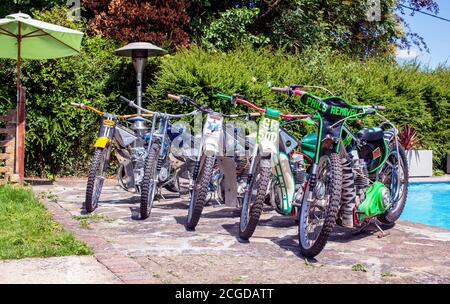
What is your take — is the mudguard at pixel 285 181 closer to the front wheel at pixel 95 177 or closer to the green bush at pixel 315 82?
the front wheel at pixel 95 177

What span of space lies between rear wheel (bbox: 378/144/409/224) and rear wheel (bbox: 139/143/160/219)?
7.22 ft

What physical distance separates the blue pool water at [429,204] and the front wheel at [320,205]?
4.59 m

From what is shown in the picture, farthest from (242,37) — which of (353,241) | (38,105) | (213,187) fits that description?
(353,241)

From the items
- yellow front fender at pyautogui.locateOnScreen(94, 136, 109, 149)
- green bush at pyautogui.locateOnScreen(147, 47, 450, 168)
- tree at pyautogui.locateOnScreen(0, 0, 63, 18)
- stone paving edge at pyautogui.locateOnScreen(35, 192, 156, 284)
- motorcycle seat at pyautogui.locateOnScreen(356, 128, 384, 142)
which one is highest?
tree at pyautogui.locateOnScreen(0, 0, 63, 18)

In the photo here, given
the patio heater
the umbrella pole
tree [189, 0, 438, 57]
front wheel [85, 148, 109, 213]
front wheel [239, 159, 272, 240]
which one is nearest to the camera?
front wheel [239, 159, 272, 240]

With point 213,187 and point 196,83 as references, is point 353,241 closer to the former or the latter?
point 213,187

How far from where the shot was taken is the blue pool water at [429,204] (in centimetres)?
898

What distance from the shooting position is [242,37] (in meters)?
13.8

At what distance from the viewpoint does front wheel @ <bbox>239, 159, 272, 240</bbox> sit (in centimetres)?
464

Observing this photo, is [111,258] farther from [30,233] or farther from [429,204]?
[429,204]

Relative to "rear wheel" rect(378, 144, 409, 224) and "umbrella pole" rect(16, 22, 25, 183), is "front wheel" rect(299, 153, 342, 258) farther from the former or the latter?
"umbrella pole" rect(16, 22, 25, 183)

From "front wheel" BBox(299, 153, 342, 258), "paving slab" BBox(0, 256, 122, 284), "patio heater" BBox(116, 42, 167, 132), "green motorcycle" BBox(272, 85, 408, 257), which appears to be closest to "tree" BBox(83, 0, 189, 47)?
"patio heater" BBox(116, 42, 167, 132)

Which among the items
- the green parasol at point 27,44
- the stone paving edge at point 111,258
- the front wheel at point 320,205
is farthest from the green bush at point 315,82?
the front wheel at point 320,205
